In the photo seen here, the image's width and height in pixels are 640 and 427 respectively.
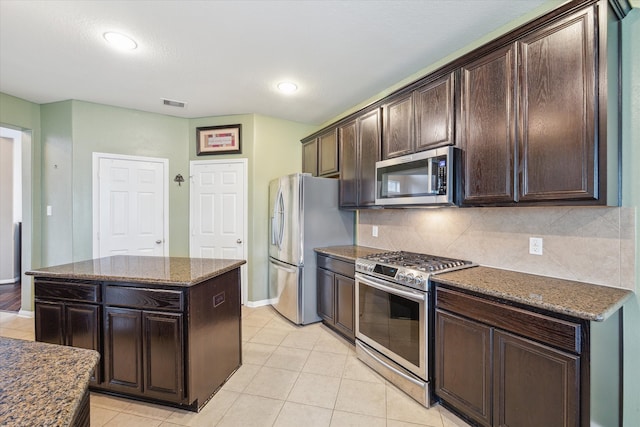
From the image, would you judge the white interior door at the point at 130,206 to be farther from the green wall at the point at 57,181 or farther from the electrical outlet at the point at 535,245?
the electrical outlet at the point at 535,245

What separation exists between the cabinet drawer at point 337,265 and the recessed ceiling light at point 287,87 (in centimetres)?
186

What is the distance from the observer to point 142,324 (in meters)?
1.89

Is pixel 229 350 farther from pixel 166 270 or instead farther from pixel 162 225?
pixel 162 225

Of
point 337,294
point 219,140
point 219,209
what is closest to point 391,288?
point 337,294

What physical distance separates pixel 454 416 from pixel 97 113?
4697mm

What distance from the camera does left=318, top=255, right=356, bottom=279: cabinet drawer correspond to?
282cm

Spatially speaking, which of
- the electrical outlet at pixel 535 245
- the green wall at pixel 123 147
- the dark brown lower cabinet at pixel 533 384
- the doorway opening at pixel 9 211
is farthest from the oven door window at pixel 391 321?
the doorway opening at pixel 9 211

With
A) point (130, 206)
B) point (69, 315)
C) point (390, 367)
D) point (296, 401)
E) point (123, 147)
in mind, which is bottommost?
point (296, 401)

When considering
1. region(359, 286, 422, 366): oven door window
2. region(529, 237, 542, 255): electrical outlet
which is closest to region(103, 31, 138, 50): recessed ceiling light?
region(359, 286, 422, 366): oven door window

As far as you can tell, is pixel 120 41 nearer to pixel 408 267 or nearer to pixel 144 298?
pixel 144 298

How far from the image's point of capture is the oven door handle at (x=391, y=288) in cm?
199

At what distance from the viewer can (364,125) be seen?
304cm

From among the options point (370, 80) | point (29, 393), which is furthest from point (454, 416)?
point (370, 80)

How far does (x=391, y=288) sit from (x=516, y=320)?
2.78 ft
